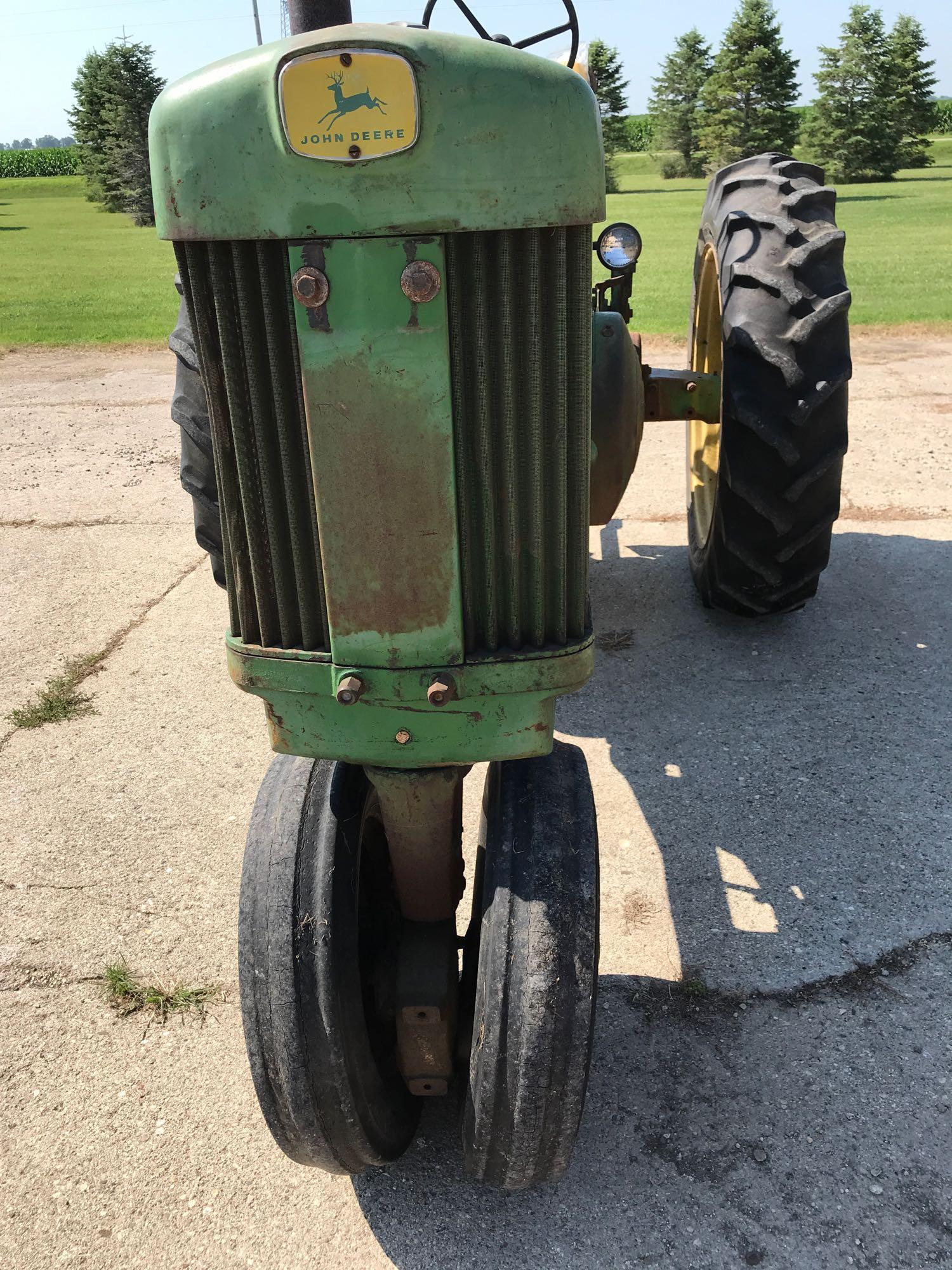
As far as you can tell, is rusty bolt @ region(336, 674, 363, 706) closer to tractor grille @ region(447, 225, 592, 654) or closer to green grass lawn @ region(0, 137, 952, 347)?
tractor grille @ region(447, 225, 592, 654)

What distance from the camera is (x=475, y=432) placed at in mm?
1723

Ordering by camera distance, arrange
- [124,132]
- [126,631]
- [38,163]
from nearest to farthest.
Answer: [126,631] → [124,132] → [38,163]

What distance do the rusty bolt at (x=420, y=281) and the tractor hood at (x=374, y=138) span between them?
0.17 feet

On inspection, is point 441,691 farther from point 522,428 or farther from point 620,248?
point 620,248

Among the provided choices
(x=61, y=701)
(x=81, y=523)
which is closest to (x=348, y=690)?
(x=61, y=701)

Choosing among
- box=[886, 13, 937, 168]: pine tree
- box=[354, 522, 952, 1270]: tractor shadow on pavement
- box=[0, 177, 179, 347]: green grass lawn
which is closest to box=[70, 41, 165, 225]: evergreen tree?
box=[0, 177, 179, 347]: green grass lawn

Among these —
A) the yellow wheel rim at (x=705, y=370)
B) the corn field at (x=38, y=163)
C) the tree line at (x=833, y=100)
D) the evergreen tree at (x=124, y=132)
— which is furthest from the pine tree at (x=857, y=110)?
the corn field at (x=38, y=163)

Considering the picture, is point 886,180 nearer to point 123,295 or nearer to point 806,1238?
A: point 123,295

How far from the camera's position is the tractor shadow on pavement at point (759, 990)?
7.02ft

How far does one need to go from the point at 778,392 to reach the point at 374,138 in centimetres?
239

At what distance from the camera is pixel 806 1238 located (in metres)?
2.09

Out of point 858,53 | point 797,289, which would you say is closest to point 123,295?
point 797,289

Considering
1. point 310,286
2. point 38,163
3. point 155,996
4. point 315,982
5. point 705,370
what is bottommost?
point 155,996

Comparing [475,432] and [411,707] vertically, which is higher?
[475,432]
